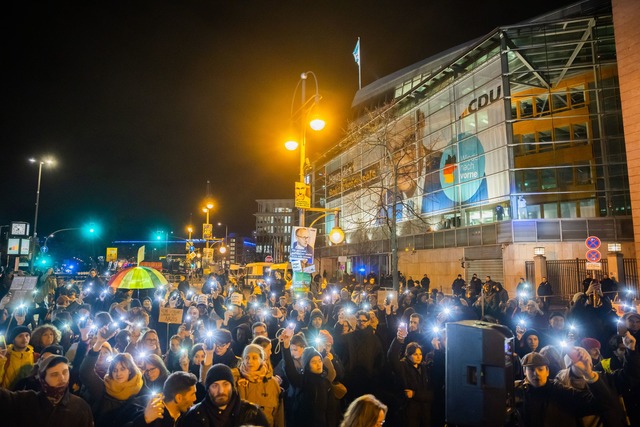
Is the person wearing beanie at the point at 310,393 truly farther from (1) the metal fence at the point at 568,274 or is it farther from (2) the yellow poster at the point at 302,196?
(1) the metal fence at the point at 568,274

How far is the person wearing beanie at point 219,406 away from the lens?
3.68 metres

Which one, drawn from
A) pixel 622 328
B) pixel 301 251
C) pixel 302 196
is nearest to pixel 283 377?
pixel 622 328

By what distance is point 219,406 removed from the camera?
12.3 feet

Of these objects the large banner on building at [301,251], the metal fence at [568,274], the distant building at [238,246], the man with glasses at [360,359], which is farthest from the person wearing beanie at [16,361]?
the distant building at [238,246]

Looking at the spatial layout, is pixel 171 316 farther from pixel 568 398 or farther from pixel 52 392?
pixel 568 398

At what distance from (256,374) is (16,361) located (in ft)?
11.0

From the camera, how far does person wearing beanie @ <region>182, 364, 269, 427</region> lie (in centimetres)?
368

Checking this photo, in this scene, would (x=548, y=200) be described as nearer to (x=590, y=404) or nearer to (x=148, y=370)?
(x=590, y=404)

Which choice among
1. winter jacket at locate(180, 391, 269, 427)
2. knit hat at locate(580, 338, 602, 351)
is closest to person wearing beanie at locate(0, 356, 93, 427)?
winter jacket at locate(180, 391, 269, 427)

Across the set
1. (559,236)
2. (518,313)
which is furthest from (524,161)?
(518,313)

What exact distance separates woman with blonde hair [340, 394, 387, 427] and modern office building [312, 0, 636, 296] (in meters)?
17.2

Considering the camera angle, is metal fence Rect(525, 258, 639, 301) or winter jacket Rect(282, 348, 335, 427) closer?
winter jacket Rect(282, 348, 335, 427)

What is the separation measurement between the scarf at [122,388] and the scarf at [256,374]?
1.10 m

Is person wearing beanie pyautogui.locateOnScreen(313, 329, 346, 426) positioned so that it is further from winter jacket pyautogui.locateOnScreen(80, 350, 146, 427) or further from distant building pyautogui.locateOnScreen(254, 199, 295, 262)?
distant building pyautogui.locateOnScreen(254, 199, 295, 262)
